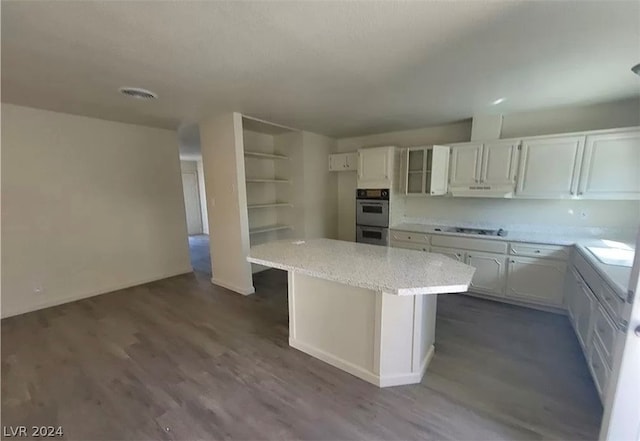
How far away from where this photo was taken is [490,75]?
2234 mm

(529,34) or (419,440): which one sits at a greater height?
(529,34)

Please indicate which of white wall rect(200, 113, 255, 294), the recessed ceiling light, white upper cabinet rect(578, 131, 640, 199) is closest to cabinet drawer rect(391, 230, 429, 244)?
white upper cabinet rect(578, 131, 640, 199)

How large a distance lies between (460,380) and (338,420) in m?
1.01

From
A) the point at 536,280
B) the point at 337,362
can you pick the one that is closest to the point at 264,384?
the point at 337,362

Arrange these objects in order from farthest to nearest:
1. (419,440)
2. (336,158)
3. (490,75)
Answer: (336,158) < (490,75) < (419,440)

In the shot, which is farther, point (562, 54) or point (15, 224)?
point (15, 224)

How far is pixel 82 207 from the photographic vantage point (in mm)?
3561

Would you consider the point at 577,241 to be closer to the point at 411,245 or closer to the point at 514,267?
the point at 514,267

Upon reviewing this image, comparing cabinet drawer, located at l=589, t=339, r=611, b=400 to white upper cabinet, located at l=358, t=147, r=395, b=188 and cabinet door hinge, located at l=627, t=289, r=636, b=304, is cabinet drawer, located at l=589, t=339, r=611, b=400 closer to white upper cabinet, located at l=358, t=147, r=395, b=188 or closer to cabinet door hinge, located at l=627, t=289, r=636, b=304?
cabinet door hinge, located at l=627, t=289, r=636, b=304

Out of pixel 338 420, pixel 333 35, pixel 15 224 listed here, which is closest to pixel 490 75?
pixel 333 35

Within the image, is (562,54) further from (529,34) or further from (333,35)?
(333,35)

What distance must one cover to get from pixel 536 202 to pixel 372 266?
9.36 ft

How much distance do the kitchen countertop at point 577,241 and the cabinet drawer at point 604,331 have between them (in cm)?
26

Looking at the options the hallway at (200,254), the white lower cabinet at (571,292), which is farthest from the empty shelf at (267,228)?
the white lower cabinet at (571,292)
